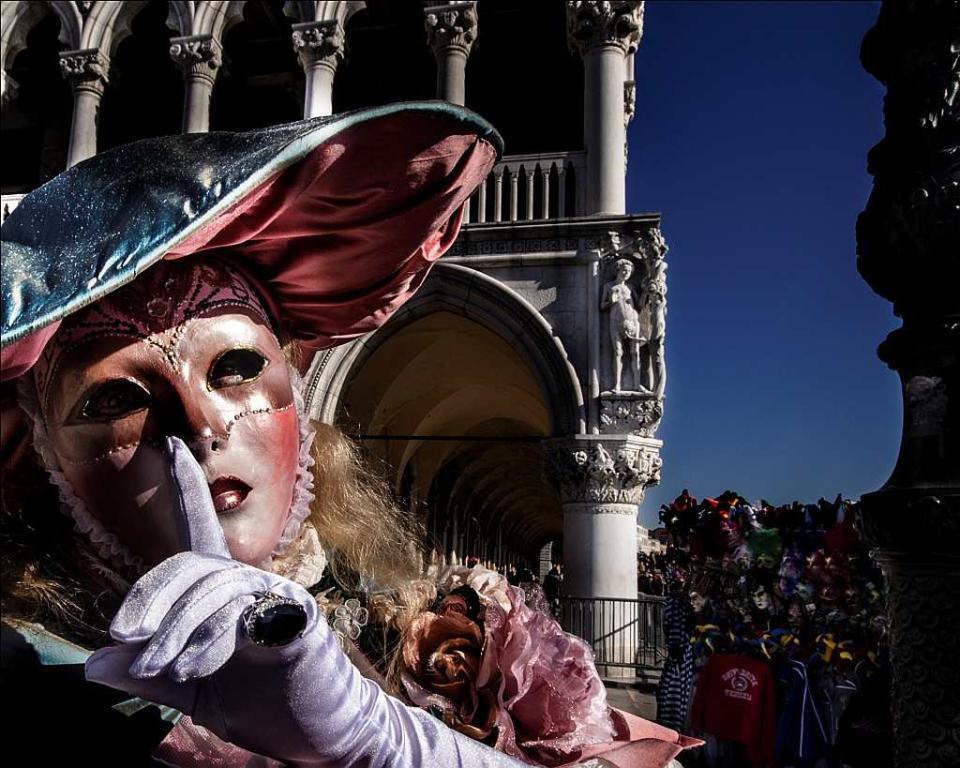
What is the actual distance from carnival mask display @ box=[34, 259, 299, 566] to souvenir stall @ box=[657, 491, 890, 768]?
3.63 m

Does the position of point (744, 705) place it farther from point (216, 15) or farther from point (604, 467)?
point (216, 15)

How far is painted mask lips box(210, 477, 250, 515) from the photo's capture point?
0.99 metres

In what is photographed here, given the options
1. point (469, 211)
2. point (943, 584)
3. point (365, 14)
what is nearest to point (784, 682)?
point (943, 584)

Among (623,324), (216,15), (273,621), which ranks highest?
(216,15)

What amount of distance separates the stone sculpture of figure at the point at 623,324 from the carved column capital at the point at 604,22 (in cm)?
261

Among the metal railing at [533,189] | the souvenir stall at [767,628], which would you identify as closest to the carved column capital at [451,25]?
the metal railing at [533,189]

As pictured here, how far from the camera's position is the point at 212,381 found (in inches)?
40.5

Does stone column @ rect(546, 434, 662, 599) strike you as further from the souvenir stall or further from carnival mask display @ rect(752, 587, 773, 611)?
carnival mask display @ rect(752, 587, 773, 611)

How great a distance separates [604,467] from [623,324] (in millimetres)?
1455

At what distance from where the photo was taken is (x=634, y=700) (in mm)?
6930

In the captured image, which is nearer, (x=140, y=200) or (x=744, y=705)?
(x=140, y=200)

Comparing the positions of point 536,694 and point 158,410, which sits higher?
point 158,410

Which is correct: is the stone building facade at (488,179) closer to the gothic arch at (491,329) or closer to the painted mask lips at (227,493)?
the gothic arch at (491,329)

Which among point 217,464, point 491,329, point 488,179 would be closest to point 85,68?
point 488,179
